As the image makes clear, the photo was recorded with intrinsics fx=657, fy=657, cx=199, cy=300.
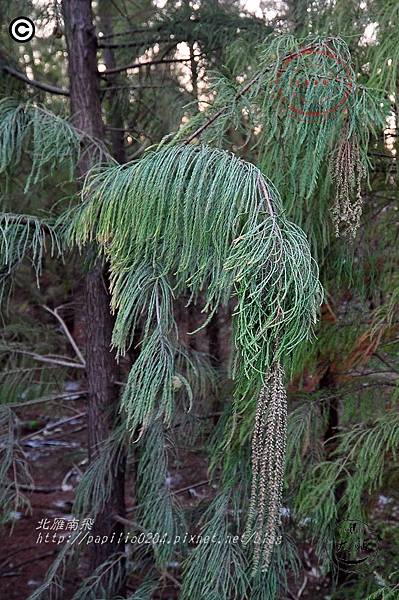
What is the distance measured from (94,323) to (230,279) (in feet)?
5.59

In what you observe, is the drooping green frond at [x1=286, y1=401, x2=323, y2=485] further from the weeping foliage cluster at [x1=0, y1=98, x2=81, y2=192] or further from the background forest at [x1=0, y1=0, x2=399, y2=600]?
the weeping foliage cluster at [x1=0, y1=98, x2=81, y2=192]

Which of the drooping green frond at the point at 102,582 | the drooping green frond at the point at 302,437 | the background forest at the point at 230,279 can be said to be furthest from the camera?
the drooping green frond at the point at 102,582

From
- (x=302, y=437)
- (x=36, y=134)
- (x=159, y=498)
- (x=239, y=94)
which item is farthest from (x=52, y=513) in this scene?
(x=239, y=94)

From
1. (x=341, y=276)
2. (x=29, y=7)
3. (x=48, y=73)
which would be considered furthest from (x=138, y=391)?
(x=48, y=73)

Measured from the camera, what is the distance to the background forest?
1503 mm

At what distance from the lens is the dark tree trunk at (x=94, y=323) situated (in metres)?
3.00

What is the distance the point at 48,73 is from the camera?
5562 millimetres

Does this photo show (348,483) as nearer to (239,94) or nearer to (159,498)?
(159,498)

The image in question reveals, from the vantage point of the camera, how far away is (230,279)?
144cm

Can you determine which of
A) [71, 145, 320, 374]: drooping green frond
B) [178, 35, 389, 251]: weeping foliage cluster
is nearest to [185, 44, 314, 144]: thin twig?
[178, 35, 389, 251]: weeping foliage cluster

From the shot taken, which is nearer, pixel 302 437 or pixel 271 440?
pixel 271 440

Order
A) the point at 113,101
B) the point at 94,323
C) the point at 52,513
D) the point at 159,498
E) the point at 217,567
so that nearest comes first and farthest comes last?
the point at 217,567, the point at 159,498, the point at 94,323, the point at 113,101, the point at 52,513

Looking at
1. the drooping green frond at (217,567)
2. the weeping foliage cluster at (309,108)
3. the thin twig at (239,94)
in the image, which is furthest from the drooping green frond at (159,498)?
the thin twig at (239,94)

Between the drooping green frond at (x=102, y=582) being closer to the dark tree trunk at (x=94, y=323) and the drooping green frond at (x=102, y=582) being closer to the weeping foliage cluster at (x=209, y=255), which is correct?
the dark tree trunk at (x=94, y=323)
